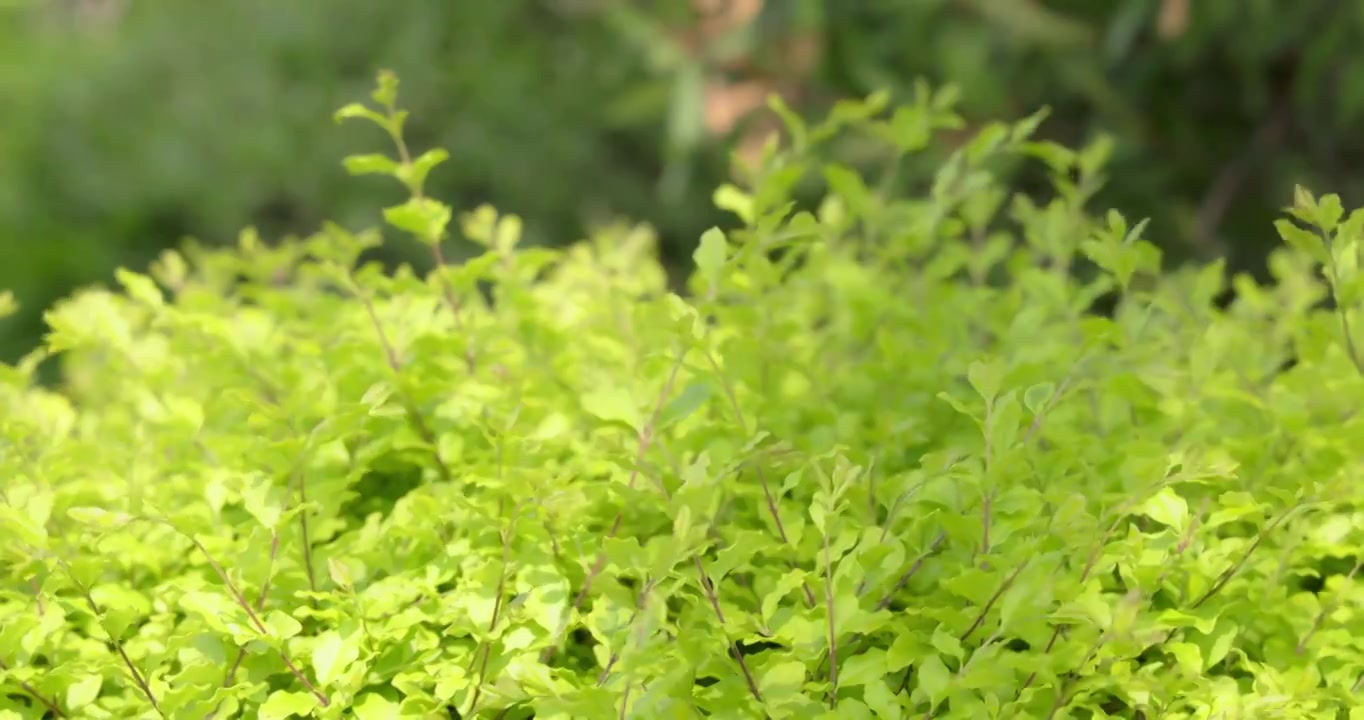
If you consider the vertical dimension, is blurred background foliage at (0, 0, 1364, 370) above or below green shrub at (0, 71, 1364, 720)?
above

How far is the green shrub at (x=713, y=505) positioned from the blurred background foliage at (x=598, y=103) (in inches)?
131

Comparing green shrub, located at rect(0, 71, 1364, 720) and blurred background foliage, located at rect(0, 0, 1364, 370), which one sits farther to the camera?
blurred background foliage, located at rect(0, 0, 1364, 370)

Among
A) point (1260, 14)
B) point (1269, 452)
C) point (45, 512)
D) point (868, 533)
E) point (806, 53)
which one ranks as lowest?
point (1269, 452)

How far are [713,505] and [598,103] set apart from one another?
527cm

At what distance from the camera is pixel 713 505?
1.22m

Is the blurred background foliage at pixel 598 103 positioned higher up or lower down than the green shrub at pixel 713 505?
higher up

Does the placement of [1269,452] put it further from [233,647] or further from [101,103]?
[101,103]

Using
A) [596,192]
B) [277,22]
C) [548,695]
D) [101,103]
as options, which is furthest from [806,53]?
[548,695]

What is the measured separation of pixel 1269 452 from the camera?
4.77 ft

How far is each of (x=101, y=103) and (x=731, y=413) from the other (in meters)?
6.94

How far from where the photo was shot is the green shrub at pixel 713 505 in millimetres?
1129

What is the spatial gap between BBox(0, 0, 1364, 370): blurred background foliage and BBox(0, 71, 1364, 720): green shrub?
3333 mm

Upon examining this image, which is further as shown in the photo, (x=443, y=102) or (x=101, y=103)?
(x=101, y=103)

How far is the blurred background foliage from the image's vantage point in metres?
4.95
